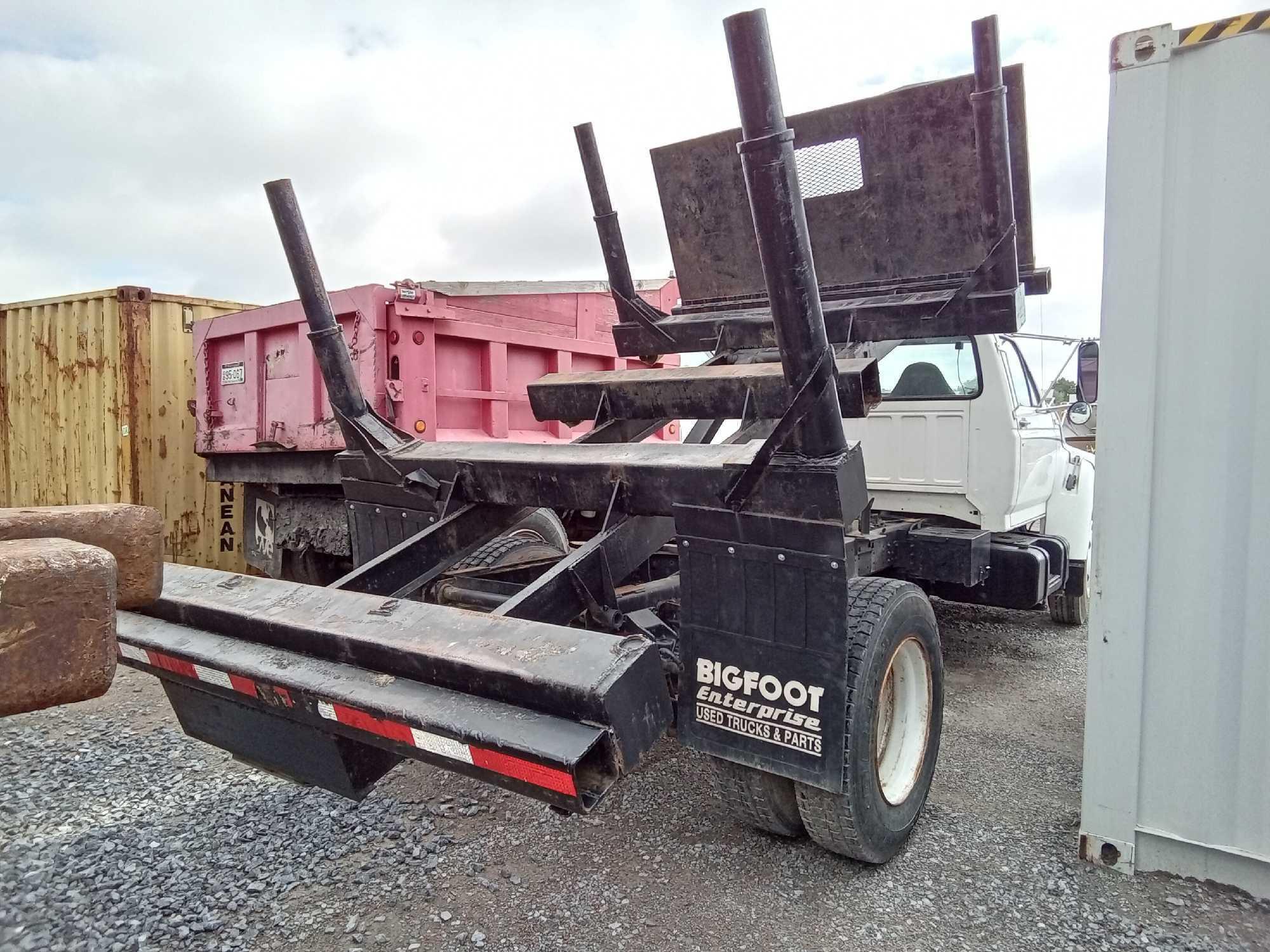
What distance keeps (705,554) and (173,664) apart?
1.59 meters

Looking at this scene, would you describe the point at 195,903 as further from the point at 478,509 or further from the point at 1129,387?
the point at 1129,387

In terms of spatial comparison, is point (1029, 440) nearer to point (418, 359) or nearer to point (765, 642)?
point (765, 642)

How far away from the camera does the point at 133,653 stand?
263 centimetres

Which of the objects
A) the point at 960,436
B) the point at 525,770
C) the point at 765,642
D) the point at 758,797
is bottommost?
the point at 758,797

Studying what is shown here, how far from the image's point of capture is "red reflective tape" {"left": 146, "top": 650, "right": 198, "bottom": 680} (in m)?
2.45

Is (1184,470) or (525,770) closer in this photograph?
(525,770)

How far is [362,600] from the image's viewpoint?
247cm

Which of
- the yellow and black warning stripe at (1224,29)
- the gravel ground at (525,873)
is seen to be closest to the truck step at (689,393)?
the yellow and black warning stripe at (1224,29)

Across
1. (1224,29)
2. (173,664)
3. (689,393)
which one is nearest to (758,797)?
(689,393)

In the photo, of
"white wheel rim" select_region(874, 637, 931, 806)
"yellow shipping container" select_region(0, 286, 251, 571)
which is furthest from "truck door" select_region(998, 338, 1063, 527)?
"yellow shipping container" select_region(0, 286, 251, 571)

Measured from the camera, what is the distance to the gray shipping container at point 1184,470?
8.43 feet

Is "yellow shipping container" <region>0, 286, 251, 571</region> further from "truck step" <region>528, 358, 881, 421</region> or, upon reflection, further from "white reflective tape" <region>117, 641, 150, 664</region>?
"white reflective tape" <region>117, 641, 150, 664</region>

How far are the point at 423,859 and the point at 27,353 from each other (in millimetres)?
8538

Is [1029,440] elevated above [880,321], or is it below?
below
